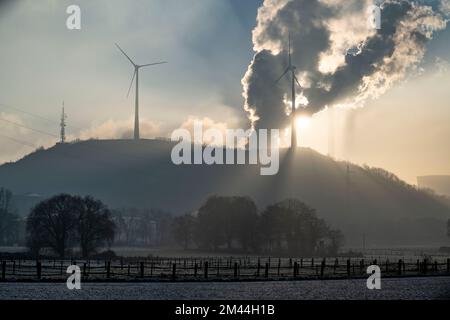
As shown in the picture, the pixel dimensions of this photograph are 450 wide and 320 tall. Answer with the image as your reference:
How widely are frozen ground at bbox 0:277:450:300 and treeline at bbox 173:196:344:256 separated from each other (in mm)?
90079

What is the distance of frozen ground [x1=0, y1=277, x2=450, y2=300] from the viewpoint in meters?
36.9

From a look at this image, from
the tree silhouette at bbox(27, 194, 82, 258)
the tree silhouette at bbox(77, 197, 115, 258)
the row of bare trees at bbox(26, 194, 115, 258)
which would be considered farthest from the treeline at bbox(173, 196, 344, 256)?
the tree silhouette at bbox(27, 194, 82, 258)

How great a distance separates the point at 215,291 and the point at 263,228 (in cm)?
10473

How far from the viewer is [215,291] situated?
137 feet

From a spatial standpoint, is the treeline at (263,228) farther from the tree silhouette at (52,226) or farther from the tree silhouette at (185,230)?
the tree silhouette at (52,226)

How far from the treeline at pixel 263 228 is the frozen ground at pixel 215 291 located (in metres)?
90.1

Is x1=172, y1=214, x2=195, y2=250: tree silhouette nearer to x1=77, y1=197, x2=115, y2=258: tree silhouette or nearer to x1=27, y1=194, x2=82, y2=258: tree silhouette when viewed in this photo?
x1=27, y1=194, x2=82, y2=258: tree silhouette

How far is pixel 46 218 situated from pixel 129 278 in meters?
62.1
